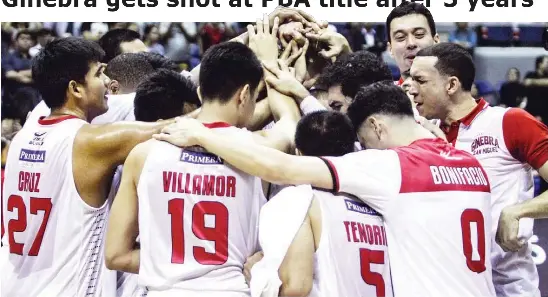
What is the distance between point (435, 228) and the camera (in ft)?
11.3

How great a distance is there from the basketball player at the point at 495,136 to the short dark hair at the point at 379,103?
0.62 metres

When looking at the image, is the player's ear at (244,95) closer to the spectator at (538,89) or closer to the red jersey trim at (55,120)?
the red jersey trim at (55,120)

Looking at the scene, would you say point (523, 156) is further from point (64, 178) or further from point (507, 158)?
point (64, 178)

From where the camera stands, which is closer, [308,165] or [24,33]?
[308,165]

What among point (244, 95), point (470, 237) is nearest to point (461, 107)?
point (470, 237)

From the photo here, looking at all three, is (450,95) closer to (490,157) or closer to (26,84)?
(490,157)

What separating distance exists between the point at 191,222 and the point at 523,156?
1829mm

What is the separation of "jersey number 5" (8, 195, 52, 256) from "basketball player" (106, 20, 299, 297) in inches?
22.2

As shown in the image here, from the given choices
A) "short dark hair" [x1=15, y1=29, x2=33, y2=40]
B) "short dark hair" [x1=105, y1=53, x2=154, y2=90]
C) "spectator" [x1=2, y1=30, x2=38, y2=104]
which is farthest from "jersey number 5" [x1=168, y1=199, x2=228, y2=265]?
"short dark hair" [x1=15, y1=29, x2=33, y2=40]

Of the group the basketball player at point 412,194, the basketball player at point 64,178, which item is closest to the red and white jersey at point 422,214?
the basketball player at point 412,194

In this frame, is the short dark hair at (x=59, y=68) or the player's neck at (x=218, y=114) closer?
the player's neck at (x=218, y=114)

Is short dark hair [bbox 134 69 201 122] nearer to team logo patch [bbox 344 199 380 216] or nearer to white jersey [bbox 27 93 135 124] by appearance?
white jersey [bbox 27 93 135 124]

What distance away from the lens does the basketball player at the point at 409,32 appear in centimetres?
500

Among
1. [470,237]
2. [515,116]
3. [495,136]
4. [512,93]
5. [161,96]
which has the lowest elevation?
[512,93]
